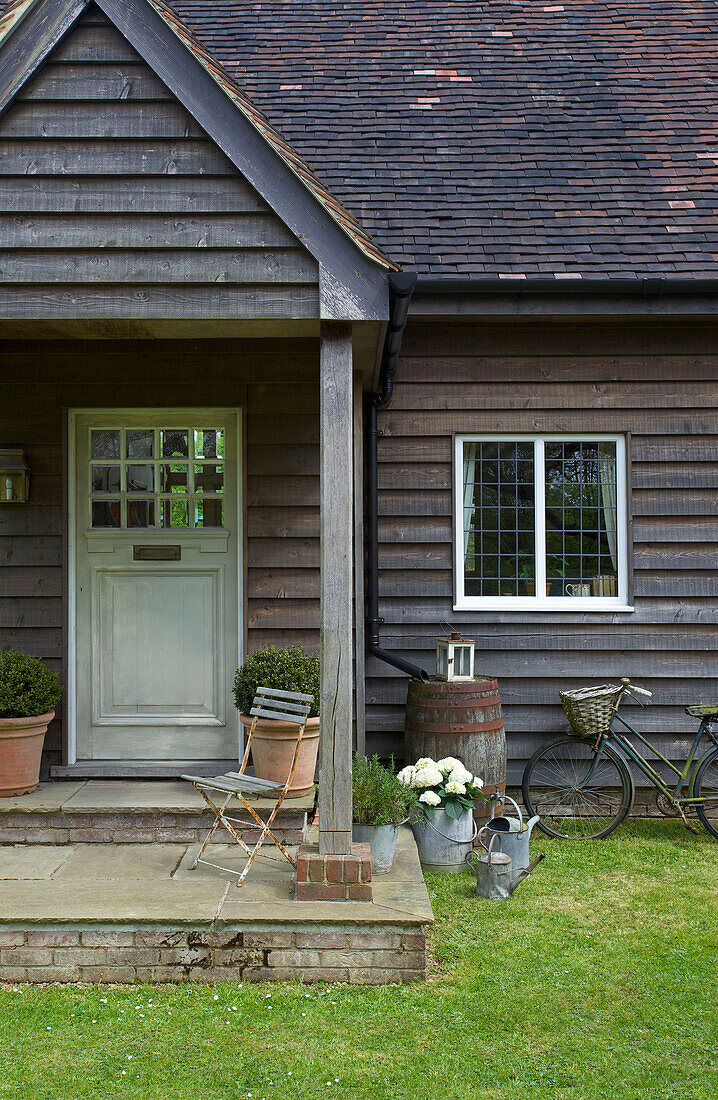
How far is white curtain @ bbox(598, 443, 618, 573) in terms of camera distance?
20.0 ft

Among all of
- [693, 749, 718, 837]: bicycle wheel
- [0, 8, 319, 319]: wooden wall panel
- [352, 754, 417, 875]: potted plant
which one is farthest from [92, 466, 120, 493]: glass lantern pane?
[693, 749, 718, 837]: bicycle wheel

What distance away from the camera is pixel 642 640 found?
596cm

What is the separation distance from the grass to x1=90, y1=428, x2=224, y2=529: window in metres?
2.90

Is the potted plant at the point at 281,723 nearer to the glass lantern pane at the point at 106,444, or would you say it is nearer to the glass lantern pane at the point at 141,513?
the glass lantern pane at the point at 141,513

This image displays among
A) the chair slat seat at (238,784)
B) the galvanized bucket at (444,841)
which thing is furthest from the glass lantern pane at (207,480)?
the galvanized bucket at (444,841)

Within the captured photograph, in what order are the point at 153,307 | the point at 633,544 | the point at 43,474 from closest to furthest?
the point at 153,307, the point at 43,474, the point at 633,544

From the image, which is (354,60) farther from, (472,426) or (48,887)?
(48,887)

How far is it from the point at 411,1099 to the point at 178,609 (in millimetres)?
3418

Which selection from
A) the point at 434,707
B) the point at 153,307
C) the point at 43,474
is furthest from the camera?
the point at 43,474

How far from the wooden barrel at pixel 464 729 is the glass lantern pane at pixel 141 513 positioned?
203 centimetres

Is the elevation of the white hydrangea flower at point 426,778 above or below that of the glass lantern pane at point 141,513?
below

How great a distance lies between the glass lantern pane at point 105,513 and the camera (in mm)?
5758

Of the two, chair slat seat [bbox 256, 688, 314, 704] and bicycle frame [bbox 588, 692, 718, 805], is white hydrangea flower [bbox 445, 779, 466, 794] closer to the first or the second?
chair slat seat [bbox 256, 688, 314, 704]

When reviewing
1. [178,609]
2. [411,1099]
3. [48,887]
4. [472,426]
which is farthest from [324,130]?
[411,1099]
